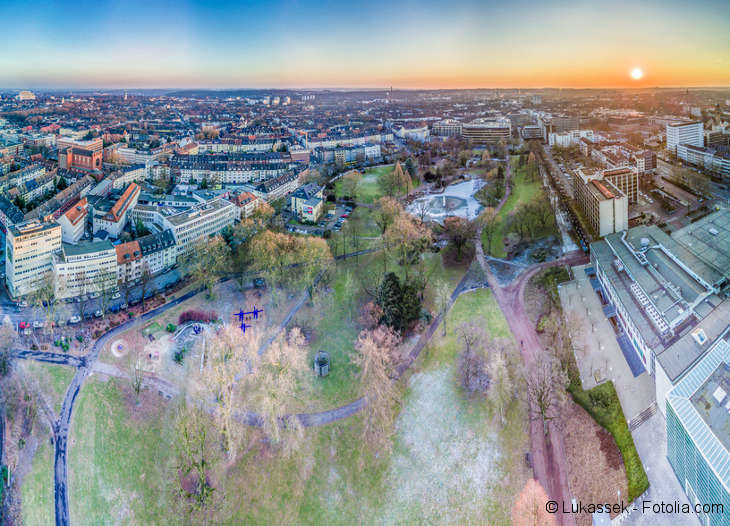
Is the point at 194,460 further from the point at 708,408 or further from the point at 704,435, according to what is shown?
the point at 708,408

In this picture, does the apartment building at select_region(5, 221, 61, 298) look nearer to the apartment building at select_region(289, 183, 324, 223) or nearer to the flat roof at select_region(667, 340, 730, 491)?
the apartment building at select_region(289, 183, 324, 223)

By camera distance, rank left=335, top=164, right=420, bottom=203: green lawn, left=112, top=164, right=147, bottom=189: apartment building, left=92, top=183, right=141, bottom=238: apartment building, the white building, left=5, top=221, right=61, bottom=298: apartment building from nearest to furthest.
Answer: left=5, top=221, right=61, bottom=298: apartment building
left=92, top=183, right=141, bottom=238: apartment building
left=335, top=164, right=420, bottom=203: green lawn
left=112, top=164, right=147, bottom=189: apartment building
the white building

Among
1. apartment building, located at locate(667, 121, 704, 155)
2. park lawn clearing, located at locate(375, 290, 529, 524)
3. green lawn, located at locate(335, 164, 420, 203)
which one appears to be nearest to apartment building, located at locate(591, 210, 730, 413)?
park lawn clearing, located at locate(375, 290, 529, 524)

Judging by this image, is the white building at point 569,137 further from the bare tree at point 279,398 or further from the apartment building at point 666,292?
the bare tree at point 279,398

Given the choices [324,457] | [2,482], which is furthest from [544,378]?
[2,482]

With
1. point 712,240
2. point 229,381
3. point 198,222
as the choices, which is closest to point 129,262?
point 198,222

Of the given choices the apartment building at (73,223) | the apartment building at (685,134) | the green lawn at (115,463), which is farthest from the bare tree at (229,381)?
the apartment building at (685,134)
